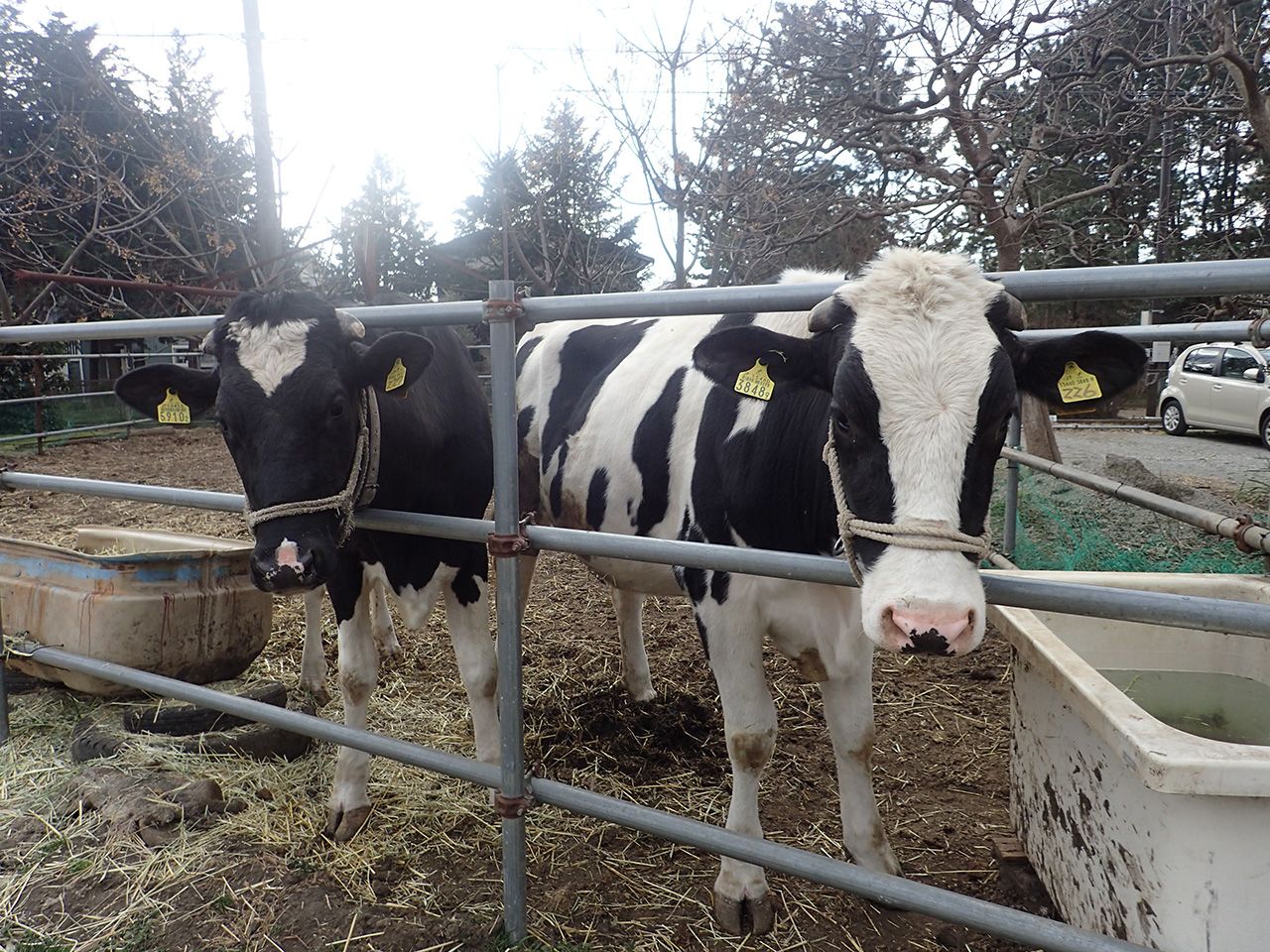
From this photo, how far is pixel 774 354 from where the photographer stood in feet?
5.97

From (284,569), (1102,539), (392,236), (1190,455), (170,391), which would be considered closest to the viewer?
(284,569)

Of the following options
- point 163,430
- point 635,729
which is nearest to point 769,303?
point 635,729

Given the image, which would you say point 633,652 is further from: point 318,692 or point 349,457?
point 349,457

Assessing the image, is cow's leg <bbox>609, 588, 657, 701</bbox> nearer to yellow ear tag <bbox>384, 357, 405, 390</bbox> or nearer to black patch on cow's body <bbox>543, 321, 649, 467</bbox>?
black patch on cow's body <bbox>543, 321, 649, 467</bbox>

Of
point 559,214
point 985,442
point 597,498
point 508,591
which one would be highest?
point 559,214

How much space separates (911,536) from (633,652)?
2416 mm

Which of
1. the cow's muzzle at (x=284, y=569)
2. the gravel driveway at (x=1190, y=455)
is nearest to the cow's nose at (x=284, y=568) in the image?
the cow's muzzle at (x=284, y=569)

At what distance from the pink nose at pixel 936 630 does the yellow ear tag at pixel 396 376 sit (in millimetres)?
1483

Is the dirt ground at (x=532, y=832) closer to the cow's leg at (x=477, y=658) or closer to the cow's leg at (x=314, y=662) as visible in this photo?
the cow's leg at (x=314, y=662)

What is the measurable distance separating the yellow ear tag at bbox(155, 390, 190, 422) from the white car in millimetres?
12412

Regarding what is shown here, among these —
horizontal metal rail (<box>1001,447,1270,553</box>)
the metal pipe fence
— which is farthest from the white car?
the metal pipe fence

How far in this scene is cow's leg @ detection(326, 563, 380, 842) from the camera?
2.65 m

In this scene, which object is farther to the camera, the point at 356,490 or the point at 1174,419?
the point at 1174,419

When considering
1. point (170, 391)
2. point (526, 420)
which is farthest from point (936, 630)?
point (526, 420)
